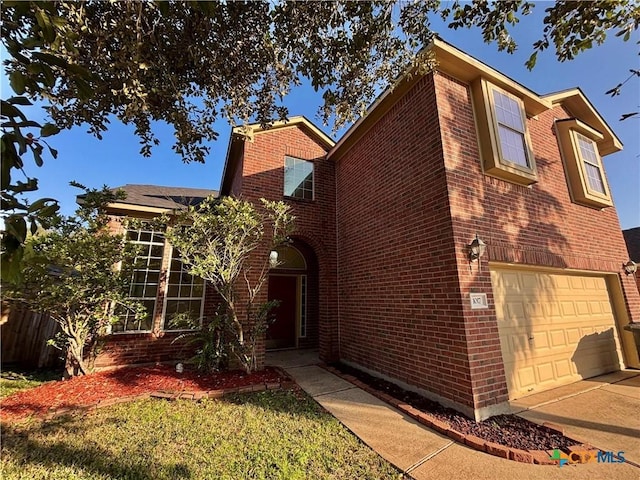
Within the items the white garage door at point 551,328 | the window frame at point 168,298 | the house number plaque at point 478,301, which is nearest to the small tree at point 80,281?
the window frame at point 168,298

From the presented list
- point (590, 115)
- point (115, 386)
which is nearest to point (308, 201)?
point (115, 386)

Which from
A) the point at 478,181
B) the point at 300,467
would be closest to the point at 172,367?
the point at 300,467

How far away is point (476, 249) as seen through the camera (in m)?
4.55

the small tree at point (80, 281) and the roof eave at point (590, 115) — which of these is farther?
the roof eave at point (590, 115)

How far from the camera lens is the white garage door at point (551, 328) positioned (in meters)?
4.99

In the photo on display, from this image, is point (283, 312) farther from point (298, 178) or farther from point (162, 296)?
point (298, 178)

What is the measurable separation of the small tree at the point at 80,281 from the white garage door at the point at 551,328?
782 centimetres

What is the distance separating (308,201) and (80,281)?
591 cm

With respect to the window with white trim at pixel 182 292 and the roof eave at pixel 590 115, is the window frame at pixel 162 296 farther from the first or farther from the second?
the roof eave at pixel 590 115

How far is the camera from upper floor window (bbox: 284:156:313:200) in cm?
857

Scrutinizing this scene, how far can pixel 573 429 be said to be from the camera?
3803mm

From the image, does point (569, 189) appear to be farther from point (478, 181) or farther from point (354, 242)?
point (354, 242)

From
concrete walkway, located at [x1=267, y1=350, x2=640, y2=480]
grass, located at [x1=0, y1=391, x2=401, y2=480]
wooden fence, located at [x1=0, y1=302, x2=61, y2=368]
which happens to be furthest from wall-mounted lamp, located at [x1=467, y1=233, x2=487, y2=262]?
wooden fence, located at [x1=0, y1=302, x2=61, y2=368]

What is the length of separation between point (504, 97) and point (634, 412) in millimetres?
6078
